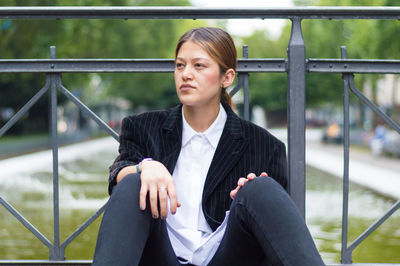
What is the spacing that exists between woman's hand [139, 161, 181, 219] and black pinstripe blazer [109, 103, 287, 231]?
25cm

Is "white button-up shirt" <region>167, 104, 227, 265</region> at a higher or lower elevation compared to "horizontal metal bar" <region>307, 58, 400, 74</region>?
lower

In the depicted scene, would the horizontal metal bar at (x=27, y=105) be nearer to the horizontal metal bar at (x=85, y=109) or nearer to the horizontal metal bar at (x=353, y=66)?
the horizontal metal bar at (x=85, y=109)

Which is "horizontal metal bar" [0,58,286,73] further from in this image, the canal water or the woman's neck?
the canal water

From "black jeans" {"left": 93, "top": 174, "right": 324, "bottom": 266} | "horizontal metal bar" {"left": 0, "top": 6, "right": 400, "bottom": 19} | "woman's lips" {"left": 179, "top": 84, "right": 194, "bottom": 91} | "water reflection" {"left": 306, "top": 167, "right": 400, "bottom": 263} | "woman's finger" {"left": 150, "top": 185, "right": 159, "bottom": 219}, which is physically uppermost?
"horizontal metal bar" {"left": 0, "top": 6, "right": 400, "bottom": 19}

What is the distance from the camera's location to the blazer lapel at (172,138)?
2.21m

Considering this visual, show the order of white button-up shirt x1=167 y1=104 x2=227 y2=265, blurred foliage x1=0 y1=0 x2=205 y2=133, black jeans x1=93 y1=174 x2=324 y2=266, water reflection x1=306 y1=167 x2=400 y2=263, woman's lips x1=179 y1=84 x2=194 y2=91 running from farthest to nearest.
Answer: blurred foliage x1=0 y1=0 x2=205 y2=133, water reflection x1=306 y1=167 x2=400 y2=263, woman's lips x1=179 y1=84 x2=194 y2=91, white button-up shirt x1=167 y1=104 x2=227 y2=265, black jeans x1=93 y1=174 x2=324 y2=266

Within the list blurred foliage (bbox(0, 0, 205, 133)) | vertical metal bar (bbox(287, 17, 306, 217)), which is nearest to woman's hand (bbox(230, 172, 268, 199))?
vertical metal bar (bbox(287, 17, 306, 217))

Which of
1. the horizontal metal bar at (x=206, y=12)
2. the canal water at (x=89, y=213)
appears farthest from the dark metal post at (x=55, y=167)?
the canal water at (x=89, y=213)

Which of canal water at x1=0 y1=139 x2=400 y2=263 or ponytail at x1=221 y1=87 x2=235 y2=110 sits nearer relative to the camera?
ponytail at x1=221 y1=87 x2=235 y2=110

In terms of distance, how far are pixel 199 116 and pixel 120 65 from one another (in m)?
0.60

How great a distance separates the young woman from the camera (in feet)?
5.97

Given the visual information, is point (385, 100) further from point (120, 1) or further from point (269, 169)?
point (269, 169)

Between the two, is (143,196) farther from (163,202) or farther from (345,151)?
(345,151)

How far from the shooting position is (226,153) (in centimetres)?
221
